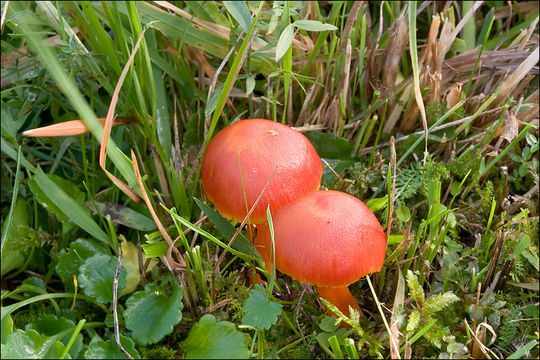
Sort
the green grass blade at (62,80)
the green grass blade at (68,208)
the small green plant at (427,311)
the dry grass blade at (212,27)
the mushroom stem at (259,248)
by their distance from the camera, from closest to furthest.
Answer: the green grass blade at (62,80) < the small green plant at (427,311) < the mushroom stem at (259,248) < the green grass blade at (68,208) < the dry grass blade at (212,27)

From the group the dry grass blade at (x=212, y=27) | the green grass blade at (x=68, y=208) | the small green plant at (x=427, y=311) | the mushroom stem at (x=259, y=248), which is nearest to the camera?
the small green plant at (x=427, y=311)

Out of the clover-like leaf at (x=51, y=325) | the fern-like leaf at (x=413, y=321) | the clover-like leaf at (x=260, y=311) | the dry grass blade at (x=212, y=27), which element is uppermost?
the dry grass blade at (x=212, y=27)

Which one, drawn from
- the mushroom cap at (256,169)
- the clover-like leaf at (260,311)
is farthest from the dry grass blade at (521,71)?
the clover-like leaf at (260,311)

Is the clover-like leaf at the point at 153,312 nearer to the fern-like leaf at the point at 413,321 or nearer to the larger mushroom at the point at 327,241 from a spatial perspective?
the larger mushroom at the point at 327,241

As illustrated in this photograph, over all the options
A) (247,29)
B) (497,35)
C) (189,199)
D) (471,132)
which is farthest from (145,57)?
(497,35)

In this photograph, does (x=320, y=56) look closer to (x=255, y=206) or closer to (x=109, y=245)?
(x=255, y=206)

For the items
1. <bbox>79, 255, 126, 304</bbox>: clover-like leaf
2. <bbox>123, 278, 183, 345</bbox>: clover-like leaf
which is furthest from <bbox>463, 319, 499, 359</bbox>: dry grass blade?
<bbox>79, 255, 126, 304</bbox>: clover-like leaf

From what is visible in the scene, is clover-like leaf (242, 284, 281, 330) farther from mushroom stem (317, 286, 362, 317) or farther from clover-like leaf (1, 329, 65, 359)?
clover-like leaf (1, 329, 65, 359)
